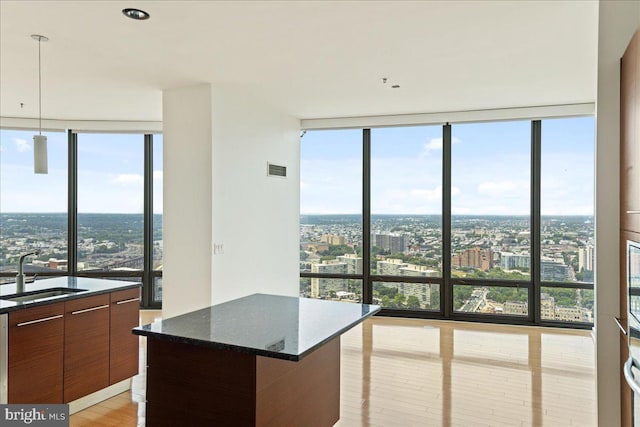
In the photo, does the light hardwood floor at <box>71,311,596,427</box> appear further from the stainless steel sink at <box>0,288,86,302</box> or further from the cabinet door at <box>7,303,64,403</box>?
the stainless steel sink at <box>0,288,86,302</box>

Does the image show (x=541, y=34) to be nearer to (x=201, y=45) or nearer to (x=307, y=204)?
(x=201, y=45)

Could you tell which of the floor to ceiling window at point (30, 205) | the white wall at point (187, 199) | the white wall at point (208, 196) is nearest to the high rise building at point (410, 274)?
the white wall at point (208, 196)

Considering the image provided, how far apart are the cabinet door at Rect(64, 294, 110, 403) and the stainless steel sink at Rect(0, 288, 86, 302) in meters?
0.18

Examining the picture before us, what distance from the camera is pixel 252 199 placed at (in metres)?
5.43

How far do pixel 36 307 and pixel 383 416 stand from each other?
2.50 metres

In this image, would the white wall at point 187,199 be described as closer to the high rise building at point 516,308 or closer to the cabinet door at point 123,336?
the cabinet door at point 123,336

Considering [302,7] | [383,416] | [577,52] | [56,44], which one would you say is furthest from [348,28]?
[383,416]

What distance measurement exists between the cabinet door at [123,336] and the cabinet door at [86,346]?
0.20 ft

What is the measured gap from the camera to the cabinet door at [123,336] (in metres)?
3.61

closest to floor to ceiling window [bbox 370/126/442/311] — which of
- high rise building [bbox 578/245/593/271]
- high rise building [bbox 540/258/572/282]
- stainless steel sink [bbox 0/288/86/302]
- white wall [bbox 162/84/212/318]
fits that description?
high rise building [bbox 540/258/572/282]

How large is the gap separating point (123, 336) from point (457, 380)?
112 inches

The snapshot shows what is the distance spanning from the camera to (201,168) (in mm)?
4742

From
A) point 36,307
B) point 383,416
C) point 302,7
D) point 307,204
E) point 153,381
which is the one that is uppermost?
point 302,7

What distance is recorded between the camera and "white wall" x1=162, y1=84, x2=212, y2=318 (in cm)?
472
